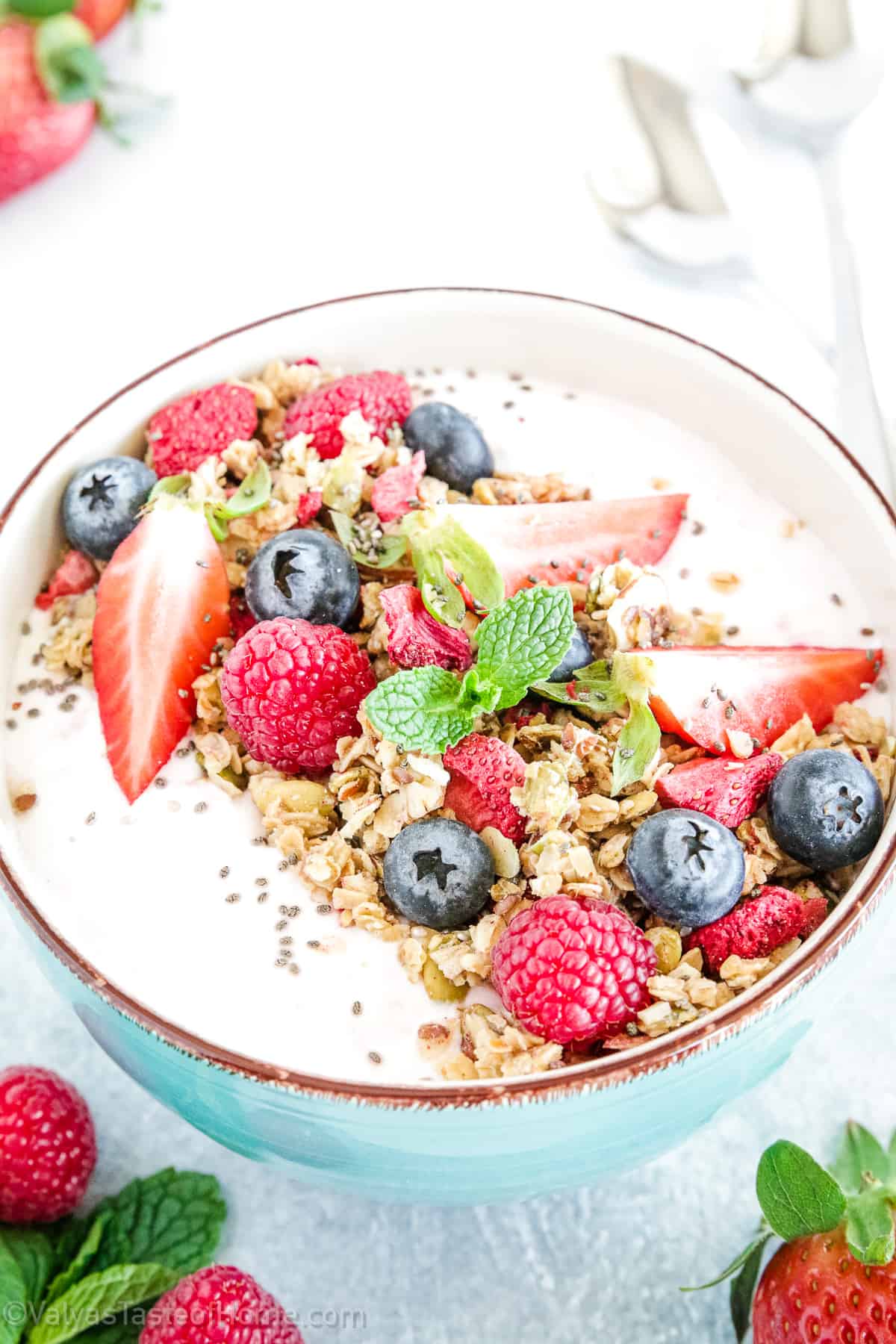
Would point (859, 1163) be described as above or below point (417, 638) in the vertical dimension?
below

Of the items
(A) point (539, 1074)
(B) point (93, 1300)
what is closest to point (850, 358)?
(A) point (539, 1074)

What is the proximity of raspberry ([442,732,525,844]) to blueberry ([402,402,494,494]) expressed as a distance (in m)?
0.37

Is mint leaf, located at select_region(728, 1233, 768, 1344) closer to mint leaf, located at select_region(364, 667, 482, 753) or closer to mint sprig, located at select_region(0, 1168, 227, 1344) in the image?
mint sprig, located at select_region(0, 1168, 227, 1344)

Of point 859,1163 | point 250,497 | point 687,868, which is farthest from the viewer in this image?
point 250,497

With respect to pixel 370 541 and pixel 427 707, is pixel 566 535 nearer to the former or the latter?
pixel 370 541

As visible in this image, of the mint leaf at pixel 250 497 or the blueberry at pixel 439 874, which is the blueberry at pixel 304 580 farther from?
the blueberry at pixel 439 874

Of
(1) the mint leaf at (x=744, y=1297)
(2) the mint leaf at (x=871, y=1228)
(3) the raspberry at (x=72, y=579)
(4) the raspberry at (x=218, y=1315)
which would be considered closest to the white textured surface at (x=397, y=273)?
(1) the mint leaf at (x=744, y=1297)

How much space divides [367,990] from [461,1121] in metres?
0.16

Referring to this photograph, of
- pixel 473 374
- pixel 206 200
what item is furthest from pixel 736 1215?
pixel 206 200

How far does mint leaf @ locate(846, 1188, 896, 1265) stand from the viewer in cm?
129

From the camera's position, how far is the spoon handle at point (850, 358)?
2018mm

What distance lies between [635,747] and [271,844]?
1.15ft

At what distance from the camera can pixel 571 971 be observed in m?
1.17

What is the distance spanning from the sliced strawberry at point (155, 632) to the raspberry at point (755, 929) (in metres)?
0.55
